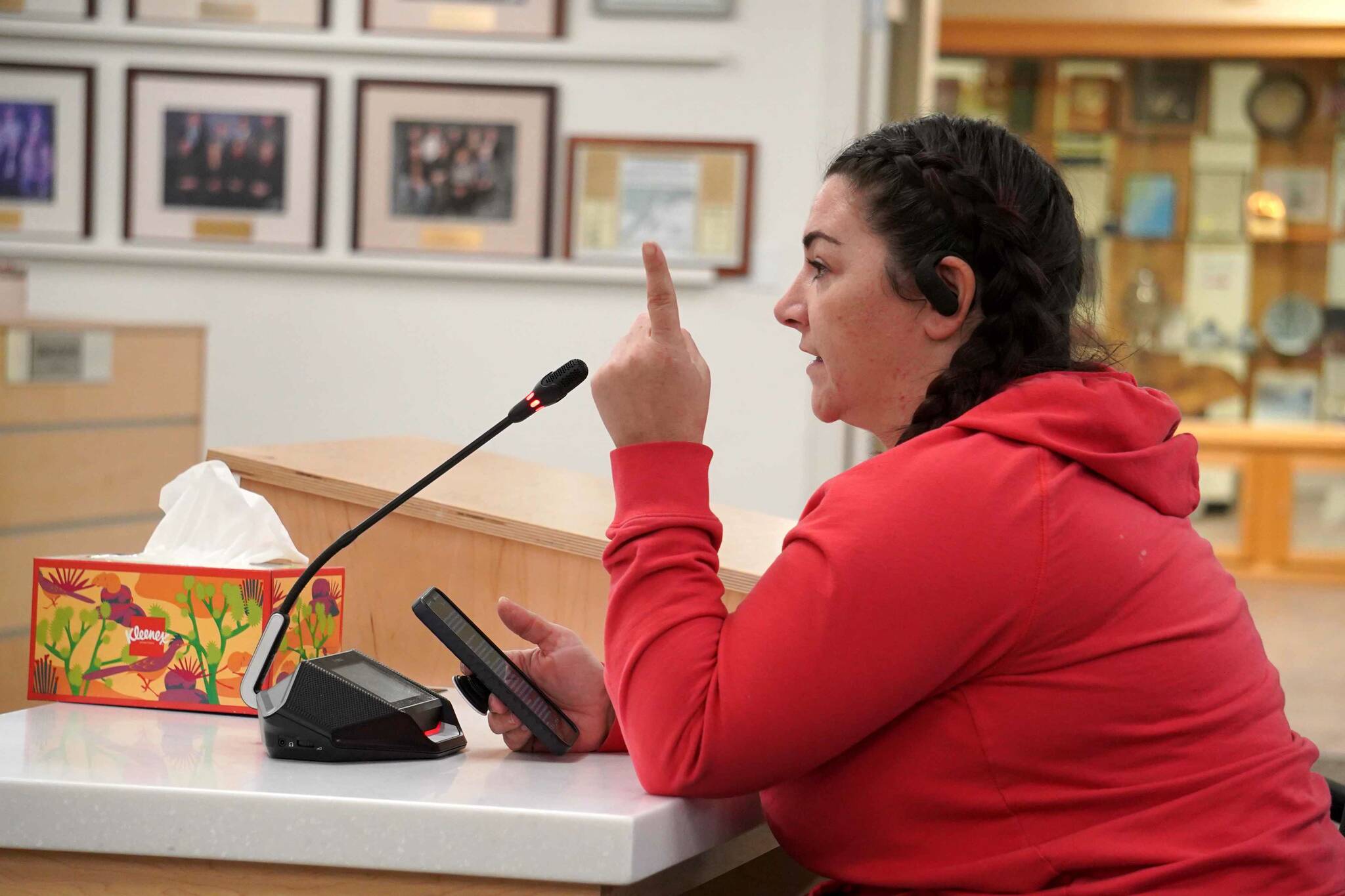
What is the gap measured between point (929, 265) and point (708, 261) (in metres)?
2.51

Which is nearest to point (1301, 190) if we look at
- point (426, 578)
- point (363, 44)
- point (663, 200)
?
point (663, 200)

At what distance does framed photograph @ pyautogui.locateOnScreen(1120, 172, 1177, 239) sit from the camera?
6.02 metres

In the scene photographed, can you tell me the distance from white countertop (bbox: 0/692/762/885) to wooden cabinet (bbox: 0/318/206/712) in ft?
5.88

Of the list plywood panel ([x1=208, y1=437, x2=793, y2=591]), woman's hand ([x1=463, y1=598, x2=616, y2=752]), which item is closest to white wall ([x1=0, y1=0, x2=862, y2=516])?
plywood panel ([x1=208, y1=437, x2=793, y2=591])

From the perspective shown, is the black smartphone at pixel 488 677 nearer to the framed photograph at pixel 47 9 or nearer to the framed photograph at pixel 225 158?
the framed photograph at pixel 225 158

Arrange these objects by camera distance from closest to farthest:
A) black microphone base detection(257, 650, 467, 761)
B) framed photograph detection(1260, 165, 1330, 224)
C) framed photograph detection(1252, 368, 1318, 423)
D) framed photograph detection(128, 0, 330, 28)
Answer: black microphone base detection(257, 650, 467, 761), framed photograph detection(128, 0, 330, 28), framed photograph detection(1260, 165, 1330, 224), framed photograph detection(1252, 368, 1318, 423)

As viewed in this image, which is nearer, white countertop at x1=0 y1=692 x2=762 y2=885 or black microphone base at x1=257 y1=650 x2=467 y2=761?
white countertop at x1=0 y1=692 x2=762 y2=885

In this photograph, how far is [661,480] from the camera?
3.19ft

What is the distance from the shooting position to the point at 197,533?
1205 mm

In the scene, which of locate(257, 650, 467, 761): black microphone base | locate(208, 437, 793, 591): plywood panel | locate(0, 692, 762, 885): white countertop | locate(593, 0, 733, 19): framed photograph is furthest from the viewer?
locate(593, 0, 733, 19): framed photograph

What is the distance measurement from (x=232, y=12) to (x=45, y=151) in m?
0.61

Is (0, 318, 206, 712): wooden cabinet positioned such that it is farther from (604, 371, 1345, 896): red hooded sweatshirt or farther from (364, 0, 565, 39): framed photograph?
(604, 371, 1345, 896): red hooded sweatshirt

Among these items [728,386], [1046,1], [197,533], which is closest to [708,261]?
[728,386]

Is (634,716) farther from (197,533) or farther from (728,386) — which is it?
(728,386)
